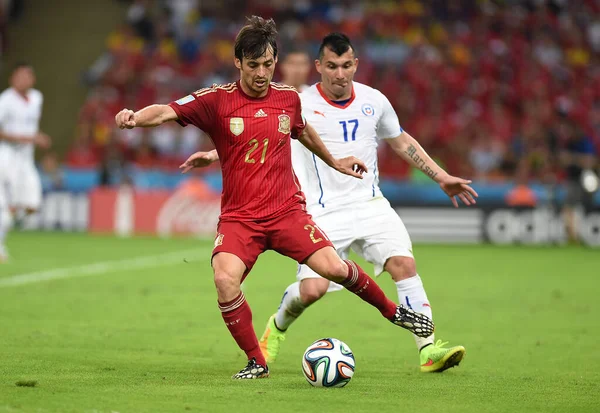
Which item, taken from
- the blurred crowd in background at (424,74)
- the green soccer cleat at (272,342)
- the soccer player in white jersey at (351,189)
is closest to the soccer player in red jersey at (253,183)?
the soccer player in white jersey at (351,189)

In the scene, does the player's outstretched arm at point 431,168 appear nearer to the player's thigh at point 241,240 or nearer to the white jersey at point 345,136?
the white jersey at point 345,136

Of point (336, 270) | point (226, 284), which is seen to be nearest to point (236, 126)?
point (226, 284)

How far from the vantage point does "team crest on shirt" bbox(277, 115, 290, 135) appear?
6.69 meters

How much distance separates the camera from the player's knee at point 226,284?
6414 mm

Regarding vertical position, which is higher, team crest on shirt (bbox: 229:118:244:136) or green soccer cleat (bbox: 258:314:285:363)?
team crest on shirt (bbox: 229:118:244:136)

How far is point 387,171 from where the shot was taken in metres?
23.6

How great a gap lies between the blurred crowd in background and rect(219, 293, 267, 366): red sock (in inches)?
642

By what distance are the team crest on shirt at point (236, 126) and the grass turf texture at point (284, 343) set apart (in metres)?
1.62

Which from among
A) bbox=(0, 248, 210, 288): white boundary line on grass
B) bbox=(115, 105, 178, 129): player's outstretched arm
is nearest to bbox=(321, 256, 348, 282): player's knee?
bbox=(115, 105, 178, 129): player's outstretched arm

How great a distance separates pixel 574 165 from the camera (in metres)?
21.9

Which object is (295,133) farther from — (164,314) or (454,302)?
(454,302)

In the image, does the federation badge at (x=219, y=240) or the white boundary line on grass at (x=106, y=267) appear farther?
the white boundary line on grass at (x=106, y=267)

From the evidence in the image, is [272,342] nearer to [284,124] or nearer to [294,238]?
[294,238]

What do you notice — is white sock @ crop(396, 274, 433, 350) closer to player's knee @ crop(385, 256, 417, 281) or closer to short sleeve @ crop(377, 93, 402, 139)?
player's knee @ crop(385, 256, 417, 281)
